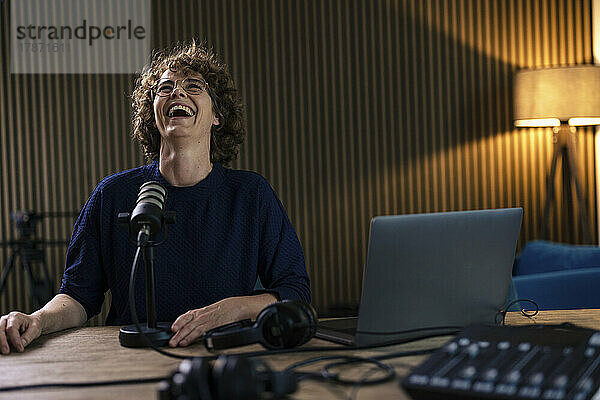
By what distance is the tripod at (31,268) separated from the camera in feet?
13.4

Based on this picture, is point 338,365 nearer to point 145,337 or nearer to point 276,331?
point 276,331

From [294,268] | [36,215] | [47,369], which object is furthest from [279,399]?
[36,215]

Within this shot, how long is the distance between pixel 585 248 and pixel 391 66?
1.63 metres

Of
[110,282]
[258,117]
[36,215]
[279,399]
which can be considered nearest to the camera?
[279,399]

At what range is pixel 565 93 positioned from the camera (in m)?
3.82

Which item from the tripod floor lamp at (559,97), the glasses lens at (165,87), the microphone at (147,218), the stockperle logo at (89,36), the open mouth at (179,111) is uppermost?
the stockperle logo at (89,36)

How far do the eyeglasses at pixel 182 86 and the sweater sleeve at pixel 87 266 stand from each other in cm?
34

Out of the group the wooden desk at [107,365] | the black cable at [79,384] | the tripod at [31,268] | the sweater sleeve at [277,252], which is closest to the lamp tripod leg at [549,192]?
the sweater sleeve at [277,252]

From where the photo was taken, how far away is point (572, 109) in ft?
12.5

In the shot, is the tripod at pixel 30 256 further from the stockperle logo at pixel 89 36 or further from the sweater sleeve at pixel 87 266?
the sweater sleeve at pixel 87 266

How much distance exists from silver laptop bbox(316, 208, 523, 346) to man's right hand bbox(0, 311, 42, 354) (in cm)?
62

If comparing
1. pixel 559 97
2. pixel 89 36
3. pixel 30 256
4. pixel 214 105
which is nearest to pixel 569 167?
pixel 559 97

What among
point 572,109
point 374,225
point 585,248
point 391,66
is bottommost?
point 585,248

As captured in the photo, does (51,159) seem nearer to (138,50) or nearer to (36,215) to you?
(36,215)
